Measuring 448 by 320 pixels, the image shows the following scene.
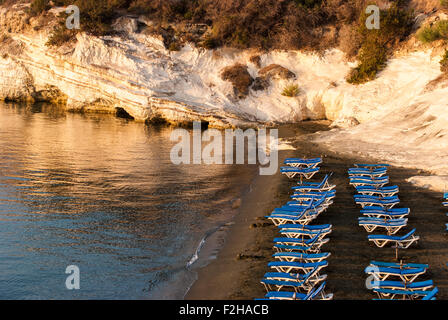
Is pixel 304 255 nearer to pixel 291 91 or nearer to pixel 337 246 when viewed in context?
pixel 337 246

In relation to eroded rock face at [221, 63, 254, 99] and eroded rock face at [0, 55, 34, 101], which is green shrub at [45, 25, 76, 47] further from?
eroded rock face at [221, 63, 254, 99]

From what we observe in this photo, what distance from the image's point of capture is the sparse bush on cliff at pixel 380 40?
30828mm

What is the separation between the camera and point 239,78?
33.5 m

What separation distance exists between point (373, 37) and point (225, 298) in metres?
25.4

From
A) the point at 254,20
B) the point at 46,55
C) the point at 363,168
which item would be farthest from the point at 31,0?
the point at 363,168

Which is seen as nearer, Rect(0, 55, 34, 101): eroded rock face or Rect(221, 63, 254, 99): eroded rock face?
Rect(221, 63, 254, 99): eroded rock face

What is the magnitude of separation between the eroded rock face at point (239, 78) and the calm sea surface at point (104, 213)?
24.6 ft

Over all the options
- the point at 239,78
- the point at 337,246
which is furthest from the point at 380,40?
the point at 337,246

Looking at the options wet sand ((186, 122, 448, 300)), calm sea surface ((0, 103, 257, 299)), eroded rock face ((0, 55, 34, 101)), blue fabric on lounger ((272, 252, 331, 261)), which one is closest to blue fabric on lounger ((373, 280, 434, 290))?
wet sand ((186, 122, 448, 300))

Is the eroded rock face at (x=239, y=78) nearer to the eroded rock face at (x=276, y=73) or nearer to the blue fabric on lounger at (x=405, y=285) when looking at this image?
the eroded rock face at (x=276, y=73)

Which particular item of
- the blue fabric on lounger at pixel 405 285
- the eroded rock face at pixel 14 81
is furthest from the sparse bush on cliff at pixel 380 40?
the eroded rock face at pixel 14 81

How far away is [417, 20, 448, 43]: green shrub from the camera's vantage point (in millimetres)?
28641

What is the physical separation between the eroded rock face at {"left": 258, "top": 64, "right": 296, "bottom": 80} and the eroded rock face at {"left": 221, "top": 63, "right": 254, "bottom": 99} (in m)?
1.01

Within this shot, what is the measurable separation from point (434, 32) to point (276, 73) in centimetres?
996
